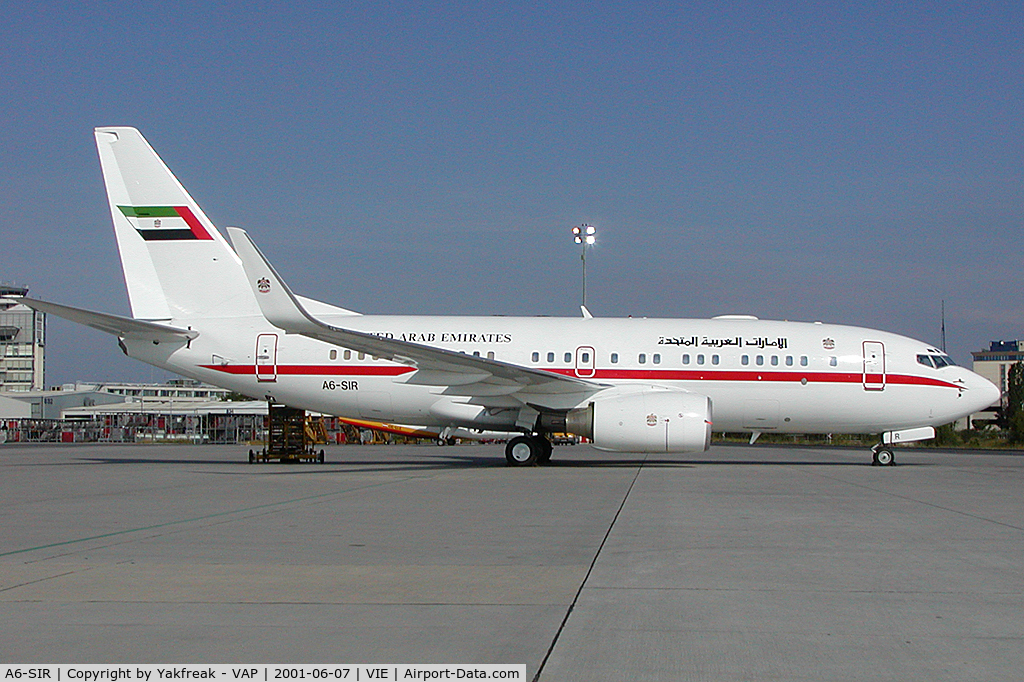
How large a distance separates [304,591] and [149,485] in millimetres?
10232

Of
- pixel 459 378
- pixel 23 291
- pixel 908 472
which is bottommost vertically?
pixel 908 472

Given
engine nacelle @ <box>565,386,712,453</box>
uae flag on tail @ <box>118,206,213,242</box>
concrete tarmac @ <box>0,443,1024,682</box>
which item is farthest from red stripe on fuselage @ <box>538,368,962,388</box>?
uae flag on tail @ <box>118,206,213,242</box>

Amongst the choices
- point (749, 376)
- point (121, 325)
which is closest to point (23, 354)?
point (121, 325)

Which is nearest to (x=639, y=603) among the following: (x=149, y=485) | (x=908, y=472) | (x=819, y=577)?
(x=819, y=577)

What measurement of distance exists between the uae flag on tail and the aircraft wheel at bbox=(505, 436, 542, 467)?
9.13m

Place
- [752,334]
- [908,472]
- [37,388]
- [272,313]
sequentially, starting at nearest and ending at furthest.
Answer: [272,313], [908,472], [752,334], [37,388]

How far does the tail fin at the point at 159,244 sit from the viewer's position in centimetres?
2200

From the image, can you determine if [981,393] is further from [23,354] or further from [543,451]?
[23,354]

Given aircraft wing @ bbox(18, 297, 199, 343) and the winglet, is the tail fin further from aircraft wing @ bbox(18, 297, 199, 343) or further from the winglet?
the winglet

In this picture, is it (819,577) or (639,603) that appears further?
(819,577)

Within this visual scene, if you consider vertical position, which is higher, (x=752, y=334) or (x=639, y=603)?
(x=752, y=334)

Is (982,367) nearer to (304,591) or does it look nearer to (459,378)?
(459,378)

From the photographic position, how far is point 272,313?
57.9 feet

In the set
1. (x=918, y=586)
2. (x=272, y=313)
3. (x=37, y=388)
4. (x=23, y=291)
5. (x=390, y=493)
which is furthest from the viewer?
(x=23, y=291)
